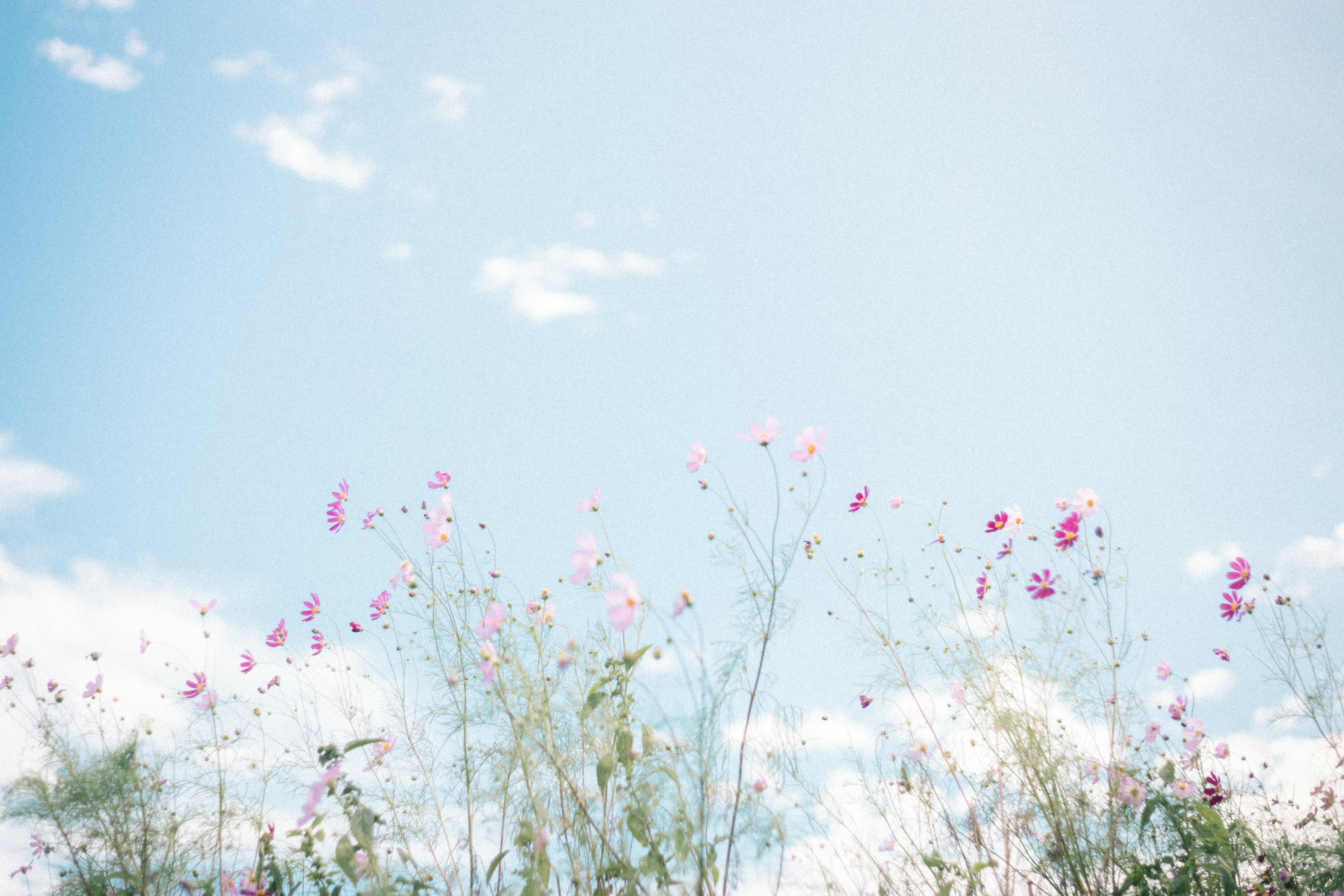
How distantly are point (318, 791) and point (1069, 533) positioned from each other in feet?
8.28

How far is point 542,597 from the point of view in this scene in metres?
2.29

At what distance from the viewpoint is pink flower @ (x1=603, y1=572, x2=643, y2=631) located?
156 cm

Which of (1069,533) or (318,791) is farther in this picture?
(1069,533)

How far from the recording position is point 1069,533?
2623 mm

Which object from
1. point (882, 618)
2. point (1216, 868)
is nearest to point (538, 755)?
point (882, 618)

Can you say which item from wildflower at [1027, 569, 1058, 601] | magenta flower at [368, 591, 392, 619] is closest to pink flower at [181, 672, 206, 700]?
magenta flower at [368, 591, 392, 619]

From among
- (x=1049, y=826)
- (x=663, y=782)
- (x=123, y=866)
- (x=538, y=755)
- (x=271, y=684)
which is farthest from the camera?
(x=271, y=684)

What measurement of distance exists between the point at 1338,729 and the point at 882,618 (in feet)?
5.53

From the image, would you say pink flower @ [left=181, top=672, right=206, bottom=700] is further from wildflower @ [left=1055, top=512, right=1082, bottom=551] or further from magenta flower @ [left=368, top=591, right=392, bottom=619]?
wildflower @ [left=1055, top=512, right=1082, bottom=551]

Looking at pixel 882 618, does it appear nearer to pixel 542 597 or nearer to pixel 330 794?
pixel 542 597

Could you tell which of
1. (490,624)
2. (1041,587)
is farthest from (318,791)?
(1041,587)

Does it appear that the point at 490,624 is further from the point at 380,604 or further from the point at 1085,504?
the point at 1085,504

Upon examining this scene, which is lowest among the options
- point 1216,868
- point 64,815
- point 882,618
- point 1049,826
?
point 1216,868

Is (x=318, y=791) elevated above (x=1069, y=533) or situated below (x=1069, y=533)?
below
